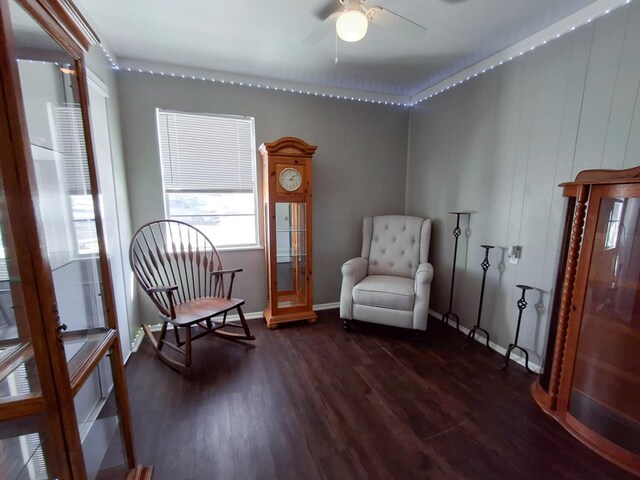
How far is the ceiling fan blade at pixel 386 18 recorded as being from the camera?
1.51 metres

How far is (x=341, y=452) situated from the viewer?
1.48m

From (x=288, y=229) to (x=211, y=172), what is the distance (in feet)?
3.10

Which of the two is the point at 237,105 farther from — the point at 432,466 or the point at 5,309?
the point at 432,466

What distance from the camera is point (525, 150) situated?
2.17m

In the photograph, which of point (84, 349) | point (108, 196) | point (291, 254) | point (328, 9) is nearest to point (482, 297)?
point (291, 254)

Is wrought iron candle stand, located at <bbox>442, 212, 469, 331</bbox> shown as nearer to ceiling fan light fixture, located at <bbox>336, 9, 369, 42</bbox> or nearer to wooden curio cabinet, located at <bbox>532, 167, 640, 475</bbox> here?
wooden curio cabinet, located at <bbox>532, 167, 640, 475</bbox>

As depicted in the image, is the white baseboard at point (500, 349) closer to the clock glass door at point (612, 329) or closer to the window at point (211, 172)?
the clock glass door at point (612, 329)

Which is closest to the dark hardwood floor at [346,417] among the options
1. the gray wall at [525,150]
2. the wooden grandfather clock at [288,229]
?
the wooden grandfather clock at [288,229]

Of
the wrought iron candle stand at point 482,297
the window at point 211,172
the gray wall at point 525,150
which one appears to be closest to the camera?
the gray wall at point 525,150

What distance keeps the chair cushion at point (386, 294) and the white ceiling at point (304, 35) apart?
1916 mm

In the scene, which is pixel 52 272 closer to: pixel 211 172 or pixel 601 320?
pixel 211 172

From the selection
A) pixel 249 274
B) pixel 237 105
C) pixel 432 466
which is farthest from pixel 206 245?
pixel 432 466

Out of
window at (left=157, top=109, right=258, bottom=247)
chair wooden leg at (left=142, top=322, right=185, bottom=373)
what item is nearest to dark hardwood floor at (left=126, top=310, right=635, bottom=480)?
chair wooden leg at (left=142, top=322, right=185, bottom=373)

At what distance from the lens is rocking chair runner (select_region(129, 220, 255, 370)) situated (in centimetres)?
235
